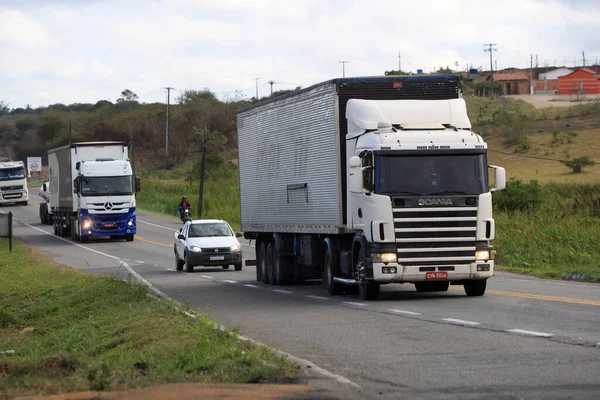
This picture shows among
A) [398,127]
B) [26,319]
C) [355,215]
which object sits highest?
[398,127]

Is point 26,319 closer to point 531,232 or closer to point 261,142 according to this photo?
point 261,142

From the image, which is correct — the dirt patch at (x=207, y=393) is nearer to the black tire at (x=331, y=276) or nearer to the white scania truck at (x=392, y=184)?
the white scania truck at (x=392, y=184)

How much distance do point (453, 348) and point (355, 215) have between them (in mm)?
7241

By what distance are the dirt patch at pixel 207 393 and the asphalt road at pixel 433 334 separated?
1.15 feet

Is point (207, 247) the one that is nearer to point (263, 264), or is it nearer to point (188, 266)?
point (188, 266)

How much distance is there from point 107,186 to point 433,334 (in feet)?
121

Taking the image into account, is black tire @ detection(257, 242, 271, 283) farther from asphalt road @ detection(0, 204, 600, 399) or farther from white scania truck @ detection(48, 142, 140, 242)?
white scania truck @ detection(48, 142, 140, 242)

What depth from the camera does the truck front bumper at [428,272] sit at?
18.1m

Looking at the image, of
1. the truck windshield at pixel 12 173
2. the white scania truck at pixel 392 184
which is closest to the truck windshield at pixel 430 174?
the white scania truck at pixel 392 184

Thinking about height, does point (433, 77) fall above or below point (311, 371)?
above

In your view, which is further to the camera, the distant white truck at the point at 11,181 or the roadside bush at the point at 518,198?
the distant white truck at the point at 11,181

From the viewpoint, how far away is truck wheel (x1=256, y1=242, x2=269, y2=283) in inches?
1043

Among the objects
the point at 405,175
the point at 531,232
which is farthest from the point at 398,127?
the point at 531,232

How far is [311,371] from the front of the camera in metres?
10.1
